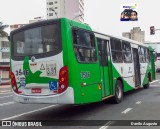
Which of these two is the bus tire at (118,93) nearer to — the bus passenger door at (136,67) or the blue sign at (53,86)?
the bus passenger door at (136,67)

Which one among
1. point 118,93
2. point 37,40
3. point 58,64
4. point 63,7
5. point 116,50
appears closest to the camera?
point 58,64

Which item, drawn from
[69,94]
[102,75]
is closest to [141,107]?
[102,75]

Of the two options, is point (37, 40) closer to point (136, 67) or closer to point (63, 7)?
point (136, 67)

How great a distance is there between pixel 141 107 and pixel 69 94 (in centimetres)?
399

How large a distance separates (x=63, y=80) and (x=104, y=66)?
122 inches

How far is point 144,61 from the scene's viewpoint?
1892 centimetres

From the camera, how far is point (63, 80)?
921 centimetres

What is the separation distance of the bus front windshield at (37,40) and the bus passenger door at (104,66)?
8.28 feet

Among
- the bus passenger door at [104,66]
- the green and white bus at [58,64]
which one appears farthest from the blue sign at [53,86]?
the bus passenger door at [104,66]

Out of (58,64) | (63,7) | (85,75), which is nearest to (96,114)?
(85,75)

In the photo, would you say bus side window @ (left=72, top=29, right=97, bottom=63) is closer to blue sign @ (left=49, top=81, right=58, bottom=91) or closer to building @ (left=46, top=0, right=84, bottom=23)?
blue sign @ (left=49, top=81, right=58, bottom=91)

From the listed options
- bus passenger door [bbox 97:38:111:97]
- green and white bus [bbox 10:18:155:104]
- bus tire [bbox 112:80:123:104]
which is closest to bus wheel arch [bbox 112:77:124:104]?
bus tire [bbox 112:80:123:104]

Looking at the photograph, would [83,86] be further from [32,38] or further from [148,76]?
[148,76]

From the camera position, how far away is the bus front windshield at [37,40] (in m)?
9.59
